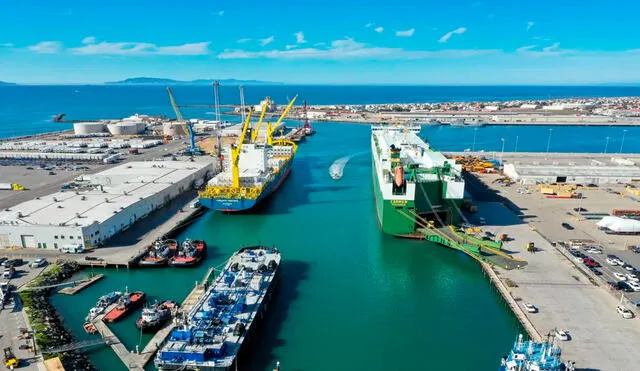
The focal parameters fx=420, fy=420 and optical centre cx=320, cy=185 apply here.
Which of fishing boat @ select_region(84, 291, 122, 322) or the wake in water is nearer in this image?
fishing boat @ select_region(84, 291, 122, 322)

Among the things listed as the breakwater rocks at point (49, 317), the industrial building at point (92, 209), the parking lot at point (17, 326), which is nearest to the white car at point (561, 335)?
the breakwater rocks at point (49, 317)

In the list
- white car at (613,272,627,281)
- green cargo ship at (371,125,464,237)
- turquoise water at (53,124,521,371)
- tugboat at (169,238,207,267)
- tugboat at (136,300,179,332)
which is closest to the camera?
turquoise water at (53,124,521,371)

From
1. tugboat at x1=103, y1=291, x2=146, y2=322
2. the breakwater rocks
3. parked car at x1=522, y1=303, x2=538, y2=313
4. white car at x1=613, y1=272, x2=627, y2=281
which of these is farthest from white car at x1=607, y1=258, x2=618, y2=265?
the breakwater rocks

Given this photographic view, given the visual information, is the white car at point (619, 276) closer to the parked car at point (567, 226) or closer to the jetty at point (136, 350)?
the parked car at point (567, 226)

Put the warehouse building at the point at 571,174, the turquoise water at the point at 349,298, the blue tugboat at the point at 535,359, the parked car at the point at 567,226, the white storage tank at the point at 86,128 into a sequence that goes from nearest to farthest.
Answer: the blue tugboat at the point at 535,359, the turquoise water at the point at 349,298, the parked car at the point at 567,226, the warehouse building at the point at 571,174, the white storage tank at the point at 86,128

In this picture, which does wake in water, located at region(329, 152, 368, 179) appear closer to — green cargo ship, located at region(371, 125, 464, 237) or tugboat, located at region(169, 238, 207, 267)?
green cargo ship, located at region(371, 125, 464, 237)

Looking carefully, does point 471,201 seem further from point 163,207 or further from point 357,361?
point 163,207

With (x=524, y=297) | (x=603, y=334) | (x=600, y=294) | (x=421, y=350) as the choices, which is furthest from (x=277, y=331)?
(x=600, y=294)
